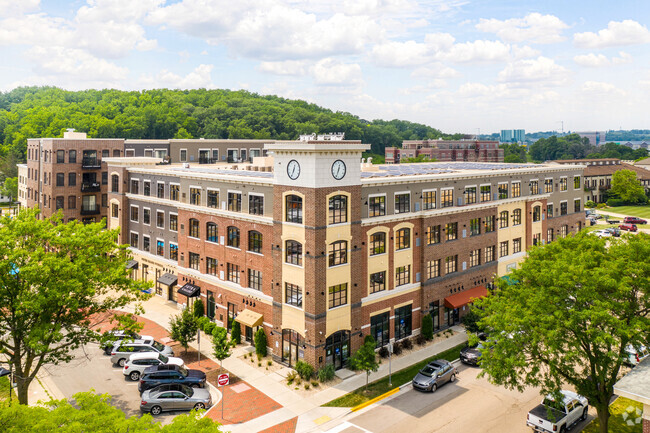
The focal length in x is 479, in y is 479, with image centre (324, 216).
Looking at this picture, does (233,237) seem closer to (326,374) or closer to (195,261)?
(195,261)

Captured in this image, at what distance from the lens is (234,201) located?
43.4 meters

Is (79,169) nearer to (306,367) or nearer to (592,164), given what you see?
(306,367)

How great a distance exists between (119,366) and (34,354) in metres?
10.9

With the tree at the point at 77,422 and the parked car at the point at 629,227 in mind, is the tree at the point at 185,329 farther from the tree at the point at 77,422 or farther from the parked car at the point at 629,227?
the parked car at the point at 629,227

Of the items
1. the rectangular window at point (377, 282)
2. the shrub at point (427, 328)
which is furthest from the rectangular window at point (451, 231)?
the rectangular window at point (377, 282)

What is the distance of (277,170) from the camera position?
1481 inches

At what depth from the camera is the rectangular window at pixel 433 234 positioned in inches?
1722

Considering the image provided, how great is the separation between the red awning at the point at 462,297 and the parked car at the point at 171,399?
24178 millimetres

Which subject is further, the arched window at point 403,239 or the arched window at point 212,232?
the arched window at point 212,232

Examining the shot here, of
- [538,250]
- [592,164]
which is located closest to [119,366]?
[538,250]

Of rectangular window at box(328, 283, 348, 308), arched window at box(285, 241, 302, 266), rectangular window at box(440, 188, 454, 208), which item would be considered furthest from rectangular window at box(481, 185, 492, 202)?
arched window at box(285, 241, 302, 266)

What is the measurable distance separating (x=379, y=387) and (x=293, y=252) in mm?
11613

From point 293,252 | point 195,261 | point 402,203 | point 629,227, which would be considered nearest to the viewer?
point 293,252

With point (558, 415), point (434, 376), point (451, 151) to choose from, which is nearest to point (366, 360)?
point (434, 376)
